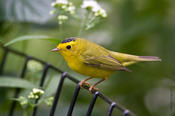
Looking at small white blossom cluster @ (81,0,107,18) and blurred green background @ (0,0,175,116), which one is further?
blurred green background @ (0,0,175,116)

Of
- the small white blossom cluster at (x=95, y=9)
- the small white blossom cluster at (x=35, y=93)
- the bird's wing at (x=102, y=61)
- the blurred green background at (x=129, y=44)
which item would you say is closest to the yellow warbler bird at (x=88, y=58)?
the bird's wing at (x=102, y=61)

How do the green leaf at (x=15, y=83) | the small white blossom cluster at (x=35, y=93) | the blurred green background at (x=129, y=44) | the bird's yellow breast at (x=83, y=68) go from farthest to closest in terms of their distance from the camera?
the blurred green background at (x=129, y=44) → the bird's yellow breast at (x=83, y=68) → the green leaf at (x=15, y=83) → the small white blossom cluster at (x=35, y=93)

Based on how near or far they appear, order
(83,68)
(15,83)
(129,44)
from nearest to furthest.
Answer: (15,83), (83,68), (129,44)

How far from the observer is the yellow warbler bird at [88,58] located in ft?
7.50

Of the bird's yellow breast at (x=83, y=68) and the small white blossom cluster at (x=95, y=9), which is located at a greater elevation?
the small white blossom cluster at (x=95, y=9)

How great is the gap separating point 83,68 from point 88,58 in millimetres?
86

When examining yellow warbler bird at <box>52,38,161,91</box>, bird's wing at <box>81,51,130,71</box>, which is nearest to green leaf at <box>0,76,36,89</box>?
yellow warbler bird at <box>52,38,161,91</box>

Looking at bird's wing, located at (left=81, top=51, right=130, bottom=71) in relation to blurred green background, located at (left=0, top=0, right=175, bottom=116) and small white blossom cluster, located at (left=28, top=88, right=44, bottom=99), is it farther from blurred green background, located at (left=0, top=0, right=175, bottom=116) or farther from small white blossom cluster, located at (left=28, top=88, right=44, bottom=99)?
small white blossom cluster, located at (left=28, top=88, right=44, bottom=99)

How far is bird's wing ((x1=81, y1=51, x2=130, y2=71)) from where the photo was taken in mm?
2311

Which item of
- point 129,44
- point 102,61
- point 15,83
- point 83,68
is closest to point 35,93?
point 15,83

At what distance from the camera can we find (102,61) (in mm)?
2359

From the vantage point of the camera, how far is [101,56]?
239cm

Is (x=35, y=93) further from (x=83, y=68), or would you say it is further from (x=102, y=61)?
(x=102, y=61)

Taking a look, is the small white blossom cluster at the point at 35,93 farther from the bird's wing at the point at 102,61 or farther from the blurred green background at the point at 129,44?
the blurred green background at the point at 129,44
